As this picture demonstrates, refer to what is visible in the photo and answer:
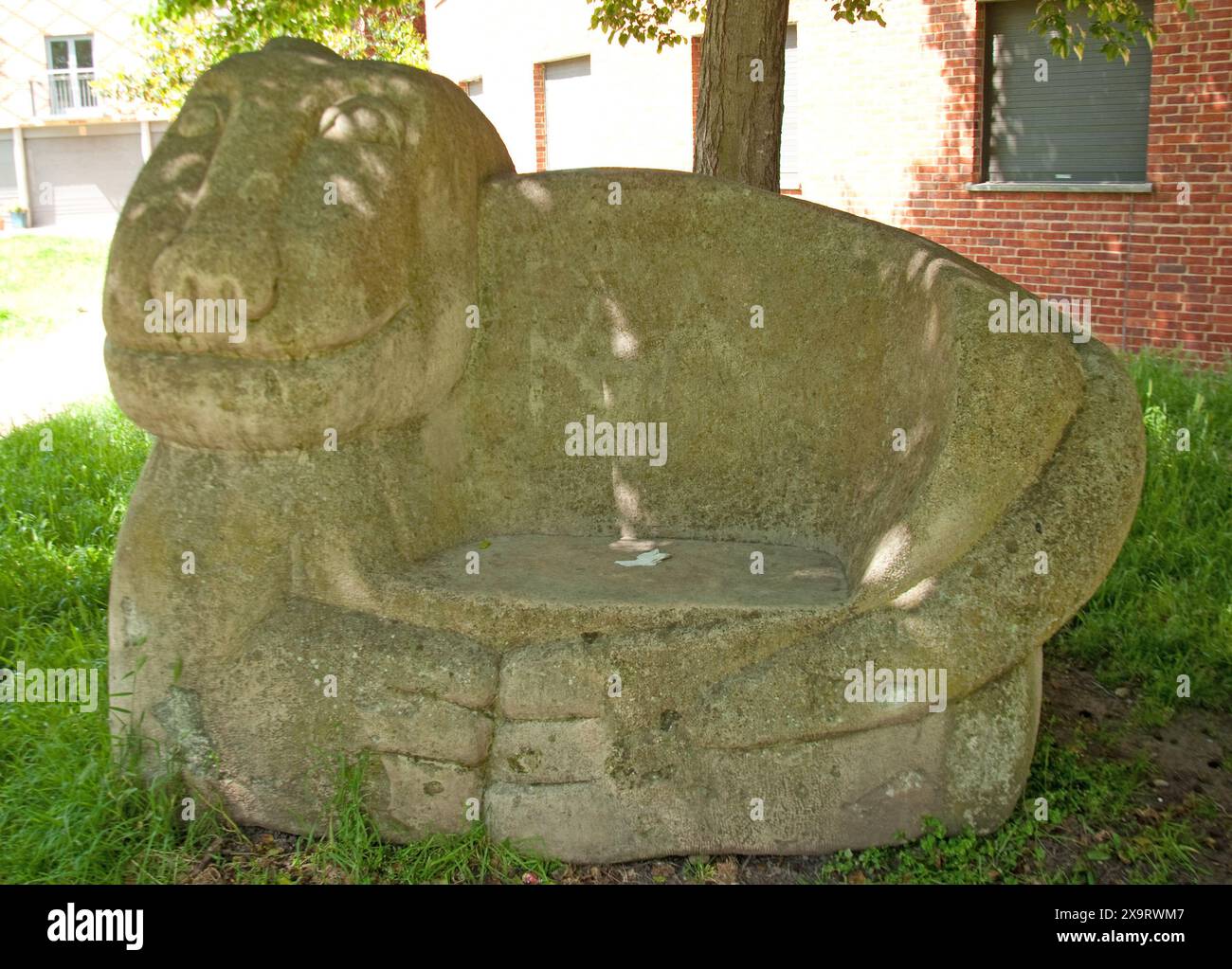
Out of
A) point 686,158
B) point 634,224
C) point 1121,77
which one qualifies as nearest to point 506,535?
point 634,224

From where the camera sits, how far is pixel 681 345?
3.80 metres

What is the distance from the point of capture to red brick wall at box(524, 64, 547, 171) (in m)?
Answer: 14.6

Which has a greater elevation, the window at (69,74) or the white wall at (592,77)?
the window at (69,74)

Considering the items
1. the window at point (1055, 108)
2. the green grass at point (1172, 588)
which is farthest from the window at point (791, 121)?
the green grass at point (1172, 588)

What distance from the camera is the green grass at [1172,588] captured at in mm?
4438

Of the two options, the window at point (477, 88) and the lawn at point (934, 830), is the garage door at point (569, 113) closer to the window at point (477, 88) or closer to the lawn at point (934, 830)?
the window at point (477, 88)

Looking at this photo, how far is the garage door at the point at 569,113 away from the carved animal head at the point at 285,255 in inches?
418

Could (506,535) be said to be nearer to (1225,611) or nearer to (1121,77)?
(1225,611)

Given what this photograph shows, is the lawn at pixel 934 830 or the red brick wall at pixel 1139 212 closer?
the lawn at pixel 934 830

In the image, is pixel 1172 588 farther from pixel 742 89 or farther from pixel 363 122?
pixel 363 122

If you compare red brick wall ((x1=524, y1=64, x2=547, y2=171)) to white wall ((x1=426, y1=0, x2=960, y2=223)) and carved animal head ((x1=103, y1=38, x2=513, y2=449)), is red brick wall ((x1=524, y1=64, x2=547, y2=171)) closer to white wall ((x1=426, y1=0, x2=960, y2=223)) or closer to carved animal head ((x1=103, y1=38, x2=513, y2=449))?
white wall ((x1=426, y1=0, x2=960, y2=223))

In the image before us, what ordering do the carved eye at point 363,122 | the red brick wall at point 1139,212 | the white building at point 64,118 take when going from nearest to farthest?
the carved eye at point 363,122
the red brick wall at point 1139,212
the white building at point 64,118

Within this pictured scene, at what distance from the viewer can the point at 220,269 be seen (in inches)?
121

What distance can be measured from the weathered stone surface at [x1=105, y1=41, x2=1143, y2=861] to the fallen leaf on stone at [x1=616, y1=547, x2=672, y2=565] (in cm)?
6
